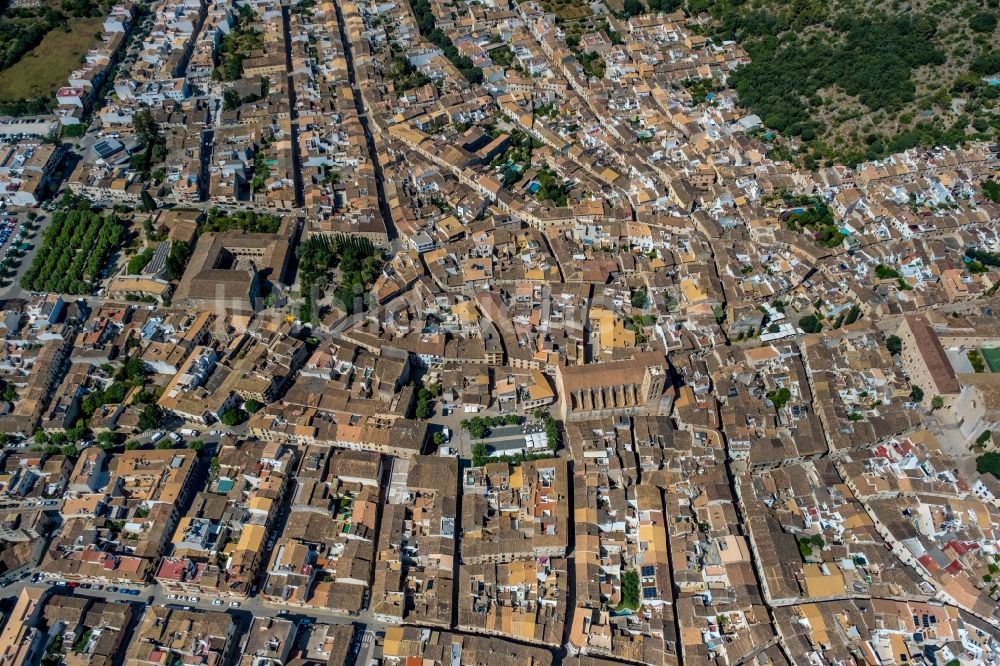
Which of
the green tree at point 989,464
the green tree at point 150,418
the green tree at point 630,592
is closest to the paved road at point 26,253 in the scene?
the green tree at point 150,418

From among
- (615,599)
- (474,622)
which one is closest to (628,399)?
(615,599)

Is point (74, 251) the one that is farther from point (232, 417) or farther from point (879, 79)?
point (879, 79)

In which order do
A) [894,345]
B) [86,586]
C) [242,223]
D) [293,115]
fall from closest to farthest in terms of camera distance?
[86,586], [894,345], [242,223], [293,115]

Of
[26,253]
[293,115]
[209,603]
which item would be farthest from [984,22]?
[26,253]

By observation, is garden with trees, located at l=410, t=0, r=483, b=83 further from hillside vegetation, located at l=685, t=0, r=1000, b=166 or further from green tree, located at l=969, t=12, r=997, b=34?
green tree, located at l=969, t=12, r=997, b=34

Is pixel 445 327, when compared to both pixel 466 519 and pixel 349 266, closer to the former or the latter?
pixel 349 266

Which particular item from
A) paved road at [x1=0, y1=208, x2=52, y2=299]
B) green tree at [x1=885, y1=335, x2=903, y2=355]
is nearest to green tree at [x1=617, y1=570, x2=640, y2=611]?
green tree at [x1=885, y1=335, x2=903, y2=355]
